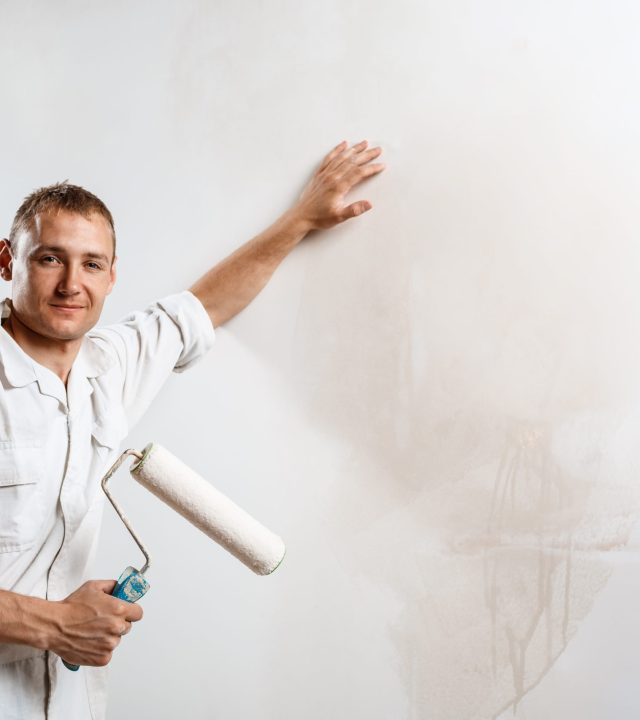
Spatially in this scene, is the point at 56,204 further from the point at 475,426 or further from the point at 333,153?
the point at 475,426

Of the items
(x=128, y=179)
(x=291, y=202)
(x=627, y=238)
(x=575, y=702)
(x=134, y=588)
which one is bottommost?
(x=575, y=702)

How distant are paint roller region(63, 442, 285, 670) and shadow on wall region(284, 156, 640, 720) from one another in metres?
0.32

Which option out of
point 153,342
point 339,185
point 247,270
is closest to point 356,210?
point 339,185

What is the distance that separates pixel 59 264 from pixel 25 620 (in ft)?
1.88

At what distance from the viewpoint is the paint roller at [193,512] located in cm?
122

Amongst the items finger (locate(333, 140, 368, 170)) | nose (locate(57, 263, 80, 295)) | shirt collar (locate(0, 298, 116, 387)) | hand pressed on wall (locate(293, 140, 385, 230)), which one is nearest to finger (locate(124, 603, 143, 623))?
shirt collar (locate(0, 298, 116, 387))

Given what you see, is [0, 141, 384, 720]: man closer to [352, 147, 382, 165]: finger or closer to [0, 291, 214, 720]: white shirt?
[0, 291, 214, 720]: white shirt

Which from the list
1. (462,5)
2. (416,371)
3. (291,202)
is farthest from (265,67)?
(416,371)

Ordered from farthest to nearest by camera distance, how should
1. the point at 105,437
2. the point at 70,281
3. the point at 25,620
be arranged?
the point at 105,437 < the point at 70,281 < the point at 25,620

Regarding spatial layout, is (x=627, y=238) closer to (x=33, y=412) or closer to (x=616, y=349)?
(x=616, y=349)

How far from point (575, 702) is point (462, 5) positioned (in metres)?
1.31

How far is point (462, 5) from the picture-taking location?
149cm

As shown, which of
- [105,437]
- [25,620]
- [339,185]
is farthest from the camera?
[339,185]

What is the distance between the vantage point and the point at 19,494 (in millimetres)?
1293
